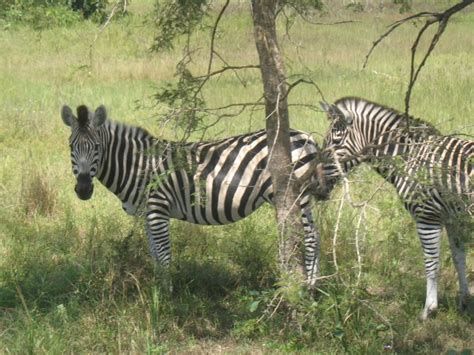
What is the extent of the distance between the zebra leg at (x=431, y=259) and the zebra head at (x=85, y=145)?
9.48ft

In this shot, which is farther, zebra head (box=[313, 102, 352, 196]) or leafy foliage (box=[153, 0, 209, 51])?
zebra head (box=[313, 102, 352, 196])

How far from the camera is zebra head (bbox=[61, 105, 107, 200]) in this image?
6234 millimetres

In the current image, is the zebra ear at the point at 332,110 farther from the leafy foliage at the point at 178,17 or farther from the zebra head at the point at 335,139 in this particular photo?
the leafy foliage at the point at 178,17

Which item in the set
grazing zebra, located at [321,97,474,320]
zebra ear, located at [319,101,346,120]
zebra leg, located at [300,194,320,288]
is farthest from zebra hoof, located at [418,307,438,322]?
zebra ear, located at [319,101,346,120]

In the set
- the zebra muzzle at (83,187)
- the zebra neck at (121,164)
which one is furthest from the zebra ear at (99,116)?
the zebra muzzle at (83,187)

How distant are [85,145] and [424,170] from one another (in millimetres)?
2848

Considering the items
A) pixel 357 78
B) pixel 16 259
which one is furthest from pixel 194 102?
pixel 357 78

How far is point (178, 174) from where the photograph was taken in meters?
6.55

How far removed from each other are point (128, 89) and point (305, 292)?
10.9m

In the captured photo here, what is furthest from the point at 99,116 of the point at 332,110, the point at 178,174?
the point at 332,110

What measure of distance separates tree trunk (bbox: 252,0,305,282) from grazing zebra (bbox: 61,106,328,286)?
75cm

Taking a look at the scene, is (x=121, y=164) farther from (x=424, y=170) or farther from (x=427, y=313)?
(x=427, y=313)

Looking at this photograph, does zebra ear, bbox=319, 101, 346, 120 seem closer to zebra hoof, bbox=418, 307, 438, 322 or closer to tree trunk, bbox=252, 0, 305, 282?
tree trunk, bbox=252, 0, 305, 282

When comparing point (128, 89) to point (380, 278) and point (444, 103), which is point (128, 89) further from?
point (380, 278)
